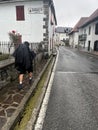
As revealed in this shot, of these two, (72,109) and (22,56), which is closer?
(72,109)

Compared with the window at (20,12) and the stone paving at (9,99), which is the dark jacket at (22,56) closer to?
the stone paving at (9,99)

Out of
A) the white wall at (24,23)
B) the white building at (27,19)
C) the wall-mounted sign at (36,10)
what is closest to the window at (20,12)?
the white building at (27,19)

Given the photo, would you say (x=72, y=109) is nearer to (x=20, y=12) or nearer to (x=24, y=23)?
(x=24, y=23)

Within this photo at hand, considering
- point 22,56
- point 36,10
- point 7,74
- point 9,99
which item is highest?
point 36,10

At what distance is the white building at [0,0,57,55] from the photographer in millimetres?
16188

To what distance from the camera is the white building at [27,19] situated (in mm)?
16188

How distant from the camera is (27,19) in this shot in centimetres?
1688

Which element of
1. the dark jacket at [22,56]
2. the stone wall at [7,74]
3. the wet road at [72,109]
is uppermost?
the dark jacket at [22,56]

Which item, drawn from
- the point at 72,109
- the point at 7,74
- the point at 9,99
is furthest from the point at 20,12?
the point at 72,109

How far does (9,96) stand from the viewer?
4871 mm

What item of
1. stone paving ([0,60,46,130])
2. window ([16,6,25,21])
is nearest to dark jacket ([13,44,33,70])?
stone paving ([0,60,46,130])

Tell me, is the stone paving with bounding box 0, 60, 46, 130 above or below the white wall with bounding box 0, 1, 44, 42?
below

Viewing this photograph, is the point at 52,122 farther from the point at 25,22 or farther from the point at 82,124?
the point at 25,22

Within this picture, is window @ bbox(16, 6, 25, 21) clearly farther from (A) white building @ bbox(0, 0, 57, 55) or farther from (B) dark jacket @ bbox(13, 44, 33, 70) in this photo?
(B) dark jacket @ bbox(13, 44, 33, 70)
